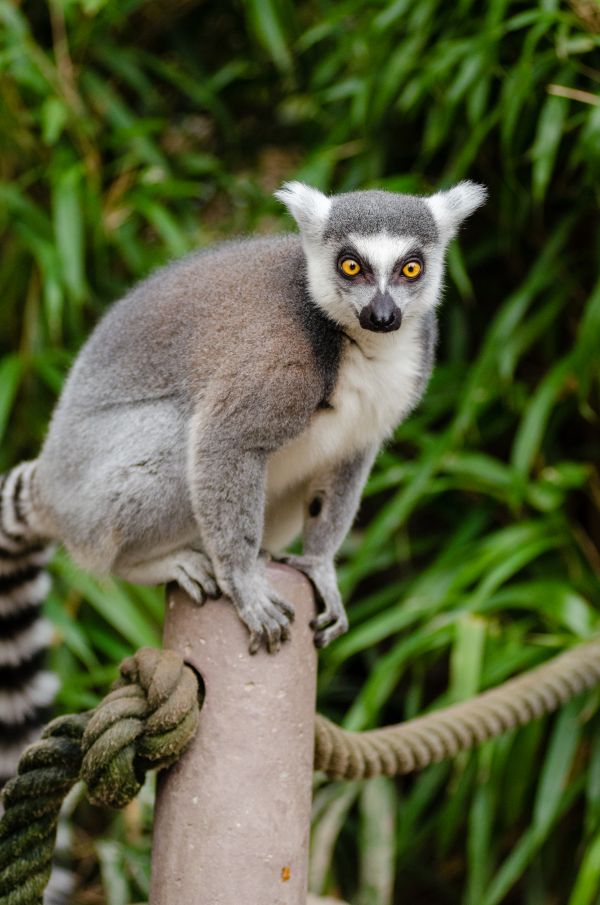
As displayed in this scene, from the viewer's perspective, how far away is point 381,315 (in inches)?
93.1

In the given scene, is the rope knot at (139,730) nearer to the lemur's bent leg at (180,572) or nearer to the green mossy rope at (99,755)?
the green mossy rope at (99,755)

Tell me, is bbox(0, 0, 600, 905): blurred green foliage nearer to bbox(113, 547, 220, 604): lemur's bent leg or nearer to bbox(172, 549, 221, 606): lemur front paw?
bbox(113, 547, 220, 604): lemur's bent leg

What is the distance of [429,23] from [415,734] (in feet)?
9.59

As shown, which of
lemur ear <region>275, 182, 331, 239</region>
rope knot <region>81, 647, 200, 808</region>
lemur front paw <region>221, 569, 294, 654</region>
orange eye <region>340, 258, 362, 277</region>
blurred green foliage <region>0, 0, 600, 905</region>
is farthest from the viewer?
blurred green foliage <region>0, 0, 600, 905</region>

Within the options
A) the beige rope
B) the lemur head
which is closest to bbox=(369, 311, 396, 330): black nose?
the lemur head

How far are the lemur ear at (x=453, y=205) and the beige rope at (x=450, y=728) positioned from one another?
111 centimetres

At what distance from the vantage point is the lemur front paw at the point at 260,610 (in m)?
2.04

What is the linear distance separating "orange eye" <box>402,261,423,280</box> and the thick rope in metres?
A: 1.03

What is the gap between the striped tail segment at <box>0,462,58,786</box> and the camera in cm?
280

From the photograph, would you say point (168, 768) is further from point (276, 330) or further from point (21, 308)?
point (21, 308)

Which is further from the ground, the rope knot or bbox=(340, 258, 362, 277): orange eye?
bbox=(340, 258, 362, 277): orange eye

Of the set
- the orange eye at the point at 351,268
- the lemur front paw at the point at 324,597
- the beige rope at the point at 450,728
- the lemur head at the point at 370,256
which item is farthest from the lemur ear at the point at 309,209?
the beige rope at the point at 450,728

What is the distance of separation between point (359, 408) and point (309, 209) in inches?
18.5

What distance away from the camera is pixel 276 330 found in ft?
8.03
